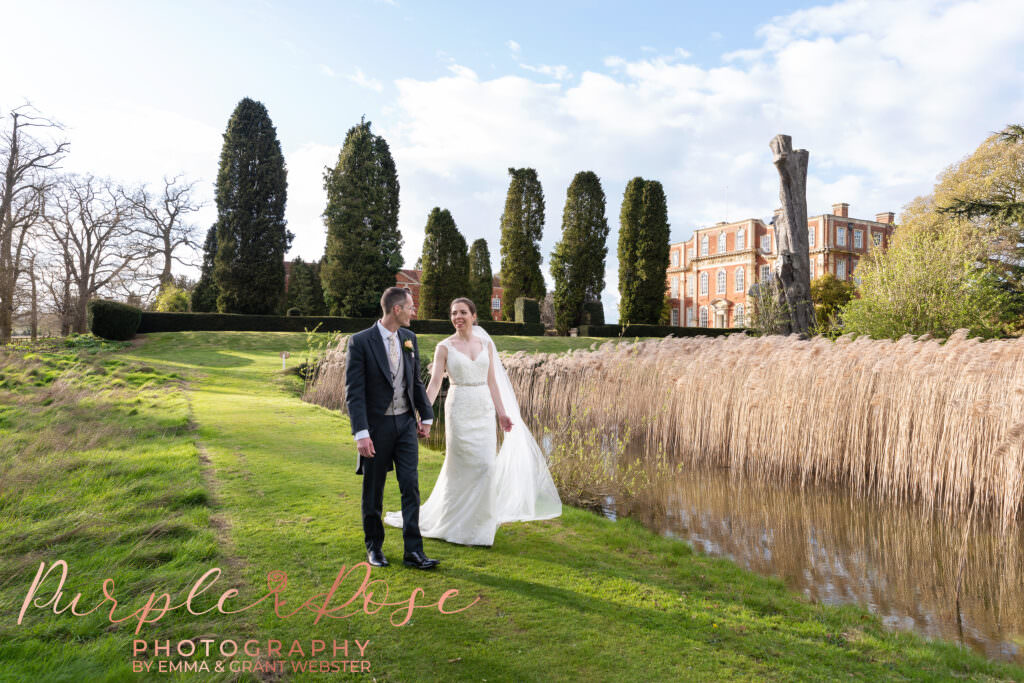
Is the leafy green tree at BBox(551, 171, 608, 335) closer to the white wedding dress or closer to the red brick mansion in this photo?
the red brick mansion

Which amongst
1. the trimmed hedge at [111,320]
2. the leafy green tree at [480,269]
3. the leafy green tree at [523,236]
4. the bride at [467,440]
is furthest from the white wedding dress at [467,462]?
the leafy green tree at [480,269]

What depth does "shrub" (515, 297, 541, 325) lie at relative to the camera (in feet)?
109

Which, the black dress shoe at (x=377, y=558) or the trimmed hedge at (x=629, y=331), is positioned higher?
the trimmed hedge at (x=629, y=331)

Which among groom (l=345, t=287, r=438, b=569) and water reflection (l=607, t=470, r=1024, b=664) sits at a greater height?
groom (l=345, t=287, r=438, b=569)

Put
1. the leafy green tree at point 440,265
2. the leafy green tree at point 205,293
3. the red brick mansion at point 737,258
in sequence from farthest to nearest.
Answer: the red brick mansion at point 737,258, the leafy green tree at point 440,265, the leafy green tree at point 205,293

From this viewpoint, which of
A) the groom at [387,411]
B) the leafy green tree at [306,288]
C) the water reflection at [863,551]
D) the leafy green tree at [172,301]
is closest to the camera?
the groom at [387,411]

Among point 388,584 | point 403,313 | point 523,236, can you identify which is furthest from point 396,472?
point 523,236

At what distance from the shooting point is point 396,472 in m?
3.90

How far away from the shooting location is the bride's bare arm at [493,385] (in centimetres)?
460

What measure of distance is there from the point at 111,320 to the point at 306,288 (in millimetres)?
18445

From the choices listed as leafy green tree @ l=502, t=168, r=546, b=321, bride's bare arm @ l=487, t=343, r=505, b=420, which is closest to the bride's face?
bride's bare arm @ l=487, t=343, r=505, b=420

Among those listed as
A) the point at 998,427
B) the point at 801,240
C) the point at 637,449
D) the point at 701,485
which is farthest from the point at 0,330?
the point at 998,427

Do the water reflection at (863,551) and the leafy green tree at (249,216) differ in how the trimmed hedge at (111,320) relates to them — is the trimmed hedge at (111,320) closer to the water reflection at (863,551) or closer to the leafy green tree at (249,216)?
the leafy green tree at (249,216)

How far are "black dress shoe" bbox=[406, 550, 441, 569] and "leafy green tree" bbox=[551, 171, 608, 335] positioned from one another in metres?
31.8
